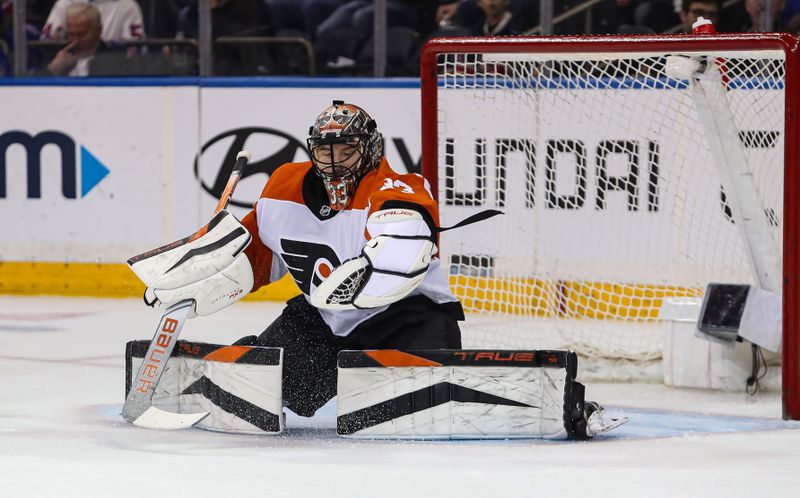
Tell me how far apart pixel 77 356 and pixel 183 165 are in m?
1.75

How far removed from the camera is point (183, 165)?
656cm

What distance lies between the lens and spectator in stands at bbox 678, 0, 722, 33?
5.91 meters

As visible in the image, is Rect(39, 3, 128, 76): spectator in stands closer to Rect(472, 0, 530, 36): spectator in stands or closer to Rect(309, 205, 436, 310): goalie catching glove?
Rect(472, 0, 530, 36): spectator in stands

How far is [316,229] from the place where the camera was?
3678mm

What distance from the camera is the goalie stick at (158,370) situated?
3.57m

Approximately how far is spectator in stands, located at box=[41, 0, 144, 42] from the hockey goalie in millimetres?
3190

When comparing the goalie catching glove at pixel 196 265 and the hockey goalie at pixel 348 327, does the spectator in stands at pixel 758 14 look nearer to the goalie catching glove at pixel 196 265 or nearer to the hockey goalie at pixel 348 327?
the hockey goalie at pixel 348 327

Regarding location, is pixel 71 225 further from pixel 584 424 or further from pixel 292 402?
pixel 584 424

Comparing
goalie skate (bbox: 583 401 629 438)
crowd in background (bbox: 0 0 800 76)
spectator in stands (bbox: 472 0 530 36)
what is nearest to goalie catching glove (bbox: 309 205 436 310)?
goalie skate (bbox: 583 401 629 438)

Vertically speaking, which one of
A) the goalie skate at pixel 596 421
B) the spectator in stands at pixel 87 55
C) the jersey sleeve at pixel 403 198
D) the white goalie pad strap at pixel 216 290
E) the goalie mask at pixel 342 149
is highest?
the spectator in stands at pixel 87 55

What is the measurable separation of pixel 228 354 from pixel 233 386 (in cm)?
8

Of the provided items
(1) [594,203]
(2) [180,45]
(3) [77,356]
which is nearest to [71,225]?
(2) [180,45]

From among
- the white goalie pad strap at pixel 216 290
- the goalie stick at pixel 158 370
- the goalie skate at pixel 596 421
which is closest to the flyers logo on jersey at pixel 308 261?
the white goalie pad strap at pixel 216 290

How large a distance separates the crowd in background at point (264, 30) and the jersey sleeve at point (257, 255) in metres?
2.65
